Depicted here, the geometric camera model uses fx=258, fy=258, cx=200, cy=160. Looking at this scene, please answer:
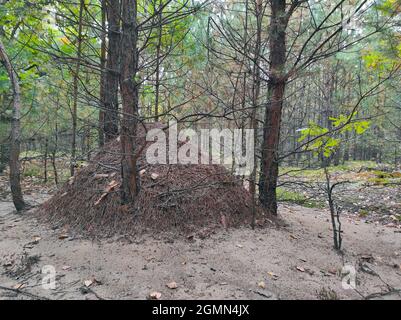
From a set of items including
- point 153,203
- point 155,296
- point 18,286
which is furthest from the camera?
point 153,203

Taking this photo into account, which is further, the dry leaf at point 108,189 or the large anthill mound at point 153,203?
the dry leaf at point 108,189

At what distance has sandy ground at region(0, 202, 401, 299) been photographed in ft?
7.77

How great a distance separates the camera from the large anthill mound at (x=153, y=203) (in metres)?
3.53

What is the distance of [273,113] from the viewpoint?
13.2ft

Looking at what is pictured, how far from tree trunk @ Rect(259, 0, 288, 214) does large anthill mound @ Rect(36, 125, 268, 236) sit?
1.27ft

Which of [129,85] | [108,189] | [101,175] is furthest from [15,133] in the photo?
[129,85]

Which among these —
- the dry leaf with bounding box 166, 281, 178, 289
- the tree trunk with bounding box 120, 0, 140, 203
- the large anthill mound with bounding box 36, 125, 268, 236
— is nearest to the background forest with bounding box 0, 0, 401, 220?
the tree trunk with bounding box 120, 0, 140, 203

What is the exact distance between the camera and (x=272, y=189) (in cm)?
421

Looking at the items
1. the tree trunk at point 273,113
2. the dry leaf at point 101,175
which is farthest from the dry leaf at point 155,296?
the dry leaf at point 101,175

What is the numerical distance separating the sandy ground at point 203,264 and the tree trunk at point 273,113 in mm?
734

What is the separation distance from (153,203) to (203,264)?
1.23 m

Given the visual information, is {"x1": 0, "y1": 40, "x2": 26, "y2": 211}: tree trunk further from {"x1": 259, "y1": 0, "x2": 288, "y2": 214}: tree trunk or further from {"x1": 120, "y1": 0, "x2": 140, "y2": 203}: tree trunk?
{"x1": 259, "y1": 0, "x2": 288, "y2": 214}: tree trunk

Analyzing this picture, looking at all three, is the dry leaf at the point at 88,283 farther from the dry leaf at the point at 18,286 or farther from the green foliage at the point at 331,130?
the green foliage at the point at 331,130

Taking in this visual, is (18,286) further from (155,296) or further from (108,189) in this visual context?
(108,189)
